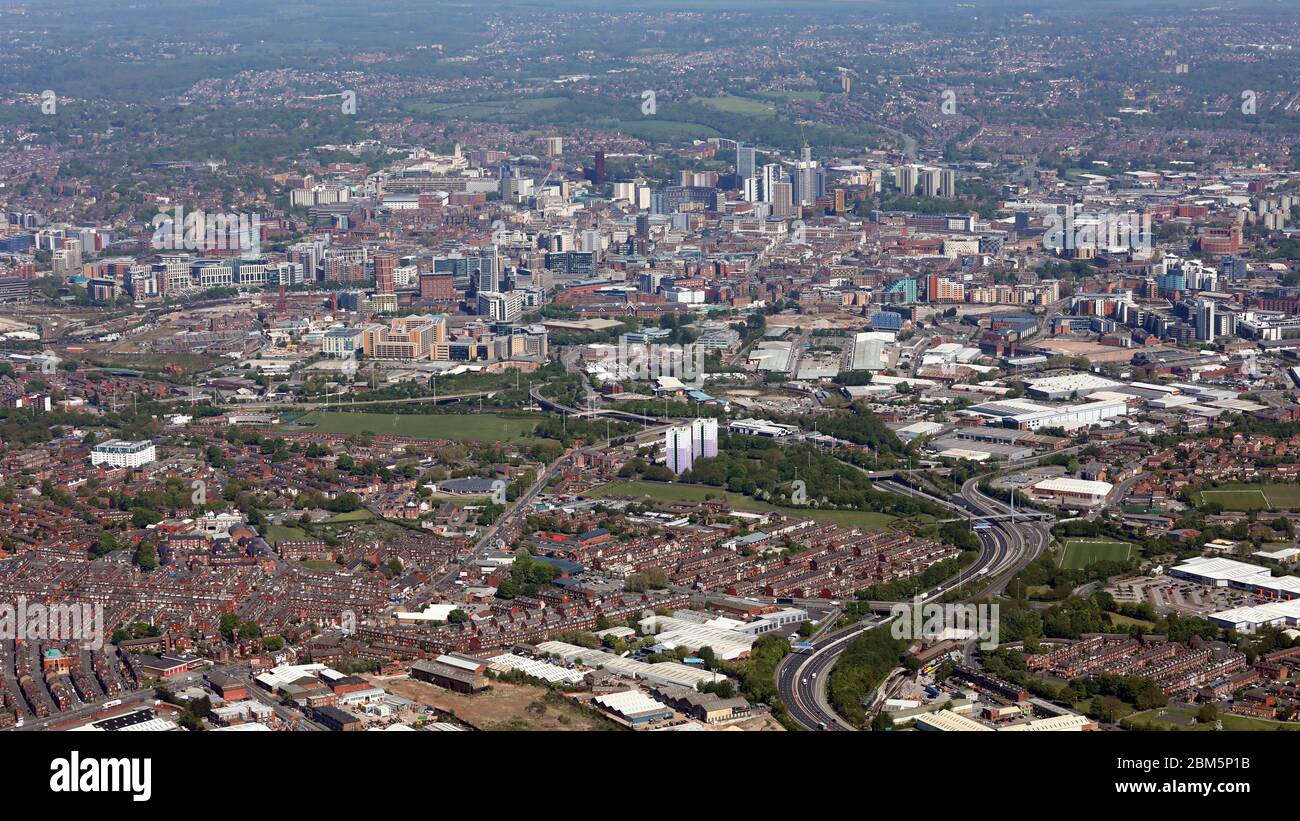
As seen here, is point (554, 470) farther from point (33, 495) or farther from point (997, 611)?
point (997, 611)

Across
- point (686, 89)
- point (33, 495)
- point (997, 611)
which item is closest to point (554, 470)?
point (33, 495)

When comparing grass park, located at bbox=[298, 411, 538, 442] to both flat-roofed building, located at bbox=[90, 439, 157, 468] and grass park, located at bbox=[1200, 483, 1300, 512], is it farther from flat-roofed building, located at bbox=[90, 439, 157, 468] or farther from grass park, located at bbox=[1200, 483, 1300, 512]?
grass park, located at bbox=[1200, 483, 1300, 512]

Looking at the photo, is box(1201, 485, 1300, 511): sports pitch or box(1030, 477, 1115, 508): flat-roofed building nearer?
box(1201, 485, 1300, 511): sports pitch

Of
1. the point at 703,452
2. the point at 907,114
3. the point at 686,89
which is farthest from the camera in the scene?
the point at 686,89

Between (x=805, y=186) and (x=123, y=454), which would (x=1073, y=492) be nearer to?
(x=123, y=454)

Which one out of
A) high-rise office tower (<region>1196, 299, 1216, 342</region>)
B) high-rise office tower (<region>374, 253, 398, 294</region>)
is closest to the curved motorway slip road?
high-rise office tower (<region>1196, 299, 1216, 342</region>)

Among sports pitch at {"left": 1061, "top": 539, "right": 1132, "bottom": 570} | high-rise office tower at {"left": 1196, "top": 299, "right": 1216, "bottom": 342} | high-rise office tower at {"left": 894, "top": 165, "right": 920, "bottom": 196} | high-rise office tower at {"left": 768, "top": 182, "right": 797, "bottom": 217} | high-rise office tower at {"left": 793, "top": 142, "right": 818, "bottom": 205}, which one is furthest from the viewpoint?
high-rise office tower at {"left": 894, "top": 165, "right": 920, "bottom": 196}

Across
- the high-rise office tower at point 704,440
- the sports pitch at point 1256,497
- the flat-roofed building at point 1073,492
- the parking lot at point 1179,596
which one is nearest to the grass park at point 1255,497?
the sports pitch at point 1256,497
